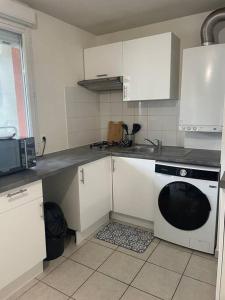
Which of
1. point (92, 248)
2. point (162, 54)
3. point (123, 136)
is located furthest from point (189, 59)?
point (92, 248)

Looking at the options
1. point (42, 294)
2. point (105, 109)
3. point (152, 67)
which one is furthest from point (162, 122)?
point (42, 294)

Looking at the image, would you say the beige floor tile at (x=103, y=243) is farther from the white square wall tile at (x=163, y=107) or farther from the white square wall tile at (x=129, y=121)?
the white square wall tile at (x=163, y=107)

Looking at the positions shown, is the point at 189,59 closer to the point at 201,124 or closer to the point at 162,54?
the point at 162,54

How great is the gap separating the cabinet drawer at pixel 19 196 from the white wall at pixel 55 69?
0.81m

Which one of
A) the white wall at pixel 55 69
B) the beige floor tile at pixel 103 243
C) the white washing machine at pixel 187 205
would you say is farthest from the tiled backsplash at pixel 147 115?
the beige floor tile at pixel 103 243

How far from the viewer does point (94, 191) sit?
227 cm

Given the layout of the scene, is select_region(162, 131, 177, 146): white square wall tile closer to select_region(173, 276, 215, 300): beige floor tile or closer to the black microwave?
select_region(173, 276, 215, 300): beige floor tile

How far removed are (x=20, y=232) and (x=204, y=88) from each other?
189 cm

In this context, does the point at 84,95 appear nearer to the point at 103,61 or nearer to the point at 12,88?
the point at 103,61

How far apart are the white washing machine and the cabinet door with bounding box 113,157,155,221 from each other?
0.10 meters

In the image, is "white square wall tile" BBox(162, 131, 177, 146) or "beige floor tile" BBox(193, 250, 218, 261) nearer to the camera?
"beige floor tile" BBox(193, 250, 218, 261)

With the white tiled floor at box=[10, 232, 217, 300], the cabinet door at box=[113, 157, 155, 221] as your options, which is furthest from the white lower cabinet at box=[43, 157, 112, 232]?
the white tiled floor at box=[10, 232, 217, 300]

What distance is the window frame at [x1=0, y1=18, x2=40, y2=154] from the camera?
2.04m

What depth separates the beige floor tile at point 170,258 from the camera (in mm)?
1900
